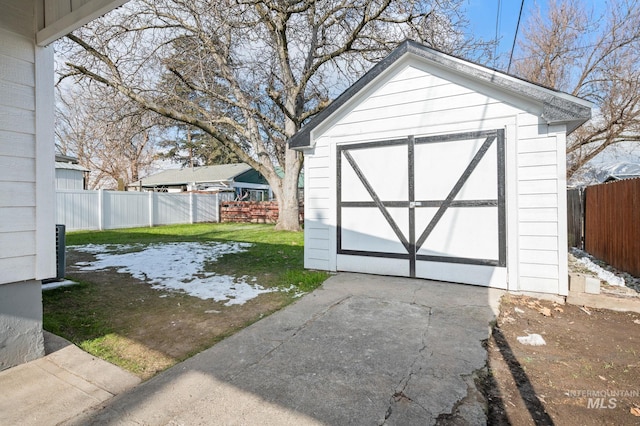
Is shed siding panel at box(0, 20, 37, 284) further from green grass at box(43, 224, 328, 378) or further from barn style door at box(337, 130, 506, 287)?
barn style door at box(337, 130, 506, 287)

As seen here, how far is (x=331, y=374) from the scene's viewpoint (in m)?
2.37

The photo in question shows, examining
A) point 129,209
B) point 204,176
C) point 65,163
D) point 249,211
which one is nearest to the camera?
point 129,209

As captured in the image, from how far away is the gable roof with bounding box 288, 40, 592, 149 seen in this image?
3.90 metres

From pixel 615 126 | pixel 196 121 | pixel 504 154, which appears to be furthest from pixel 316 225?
pixel 615 126

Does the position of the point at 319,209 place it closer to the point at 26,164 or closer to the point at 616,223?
the point at 26,164

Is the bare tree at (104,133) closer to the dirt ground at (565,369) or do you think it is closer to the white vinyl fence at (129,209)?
the white vinyl fence at (129,209)

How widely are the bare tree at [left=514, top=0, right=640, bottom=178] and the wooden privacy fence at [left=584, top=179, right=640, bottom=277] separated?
302 inches

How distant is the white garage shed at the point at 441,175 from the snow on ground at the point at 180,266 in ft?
5.04

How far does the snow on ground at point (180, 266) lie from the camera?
4562mm

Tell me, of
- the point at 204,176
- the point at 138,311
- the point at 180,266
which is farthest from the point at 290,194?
the point at 204,176

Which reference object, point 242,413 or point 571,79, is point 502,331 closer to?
point 242,413

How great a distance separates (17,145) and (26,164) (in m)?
0.15

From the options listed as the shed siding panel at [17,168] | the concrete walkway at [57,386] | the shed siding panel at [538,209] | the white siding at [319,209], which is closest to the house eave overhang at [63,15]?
the shed siding panel at [17,168]

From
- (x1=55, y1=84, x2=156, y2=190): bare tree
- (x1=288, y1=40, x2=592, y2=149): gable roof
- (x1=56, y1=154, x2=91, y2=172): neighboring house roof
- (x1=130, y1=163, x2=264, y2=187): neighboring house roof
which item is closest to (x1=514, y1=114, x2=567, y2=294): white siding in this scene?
(x1=288, y1=40, x2=592, y2=149): gable roof
